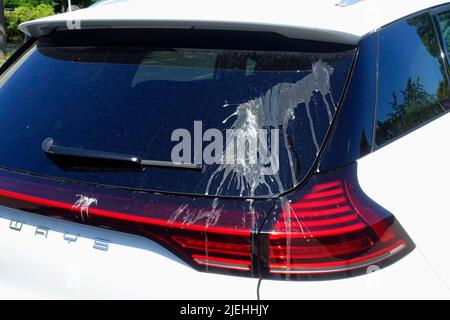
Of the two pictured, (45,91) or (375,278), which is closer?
(375,278)

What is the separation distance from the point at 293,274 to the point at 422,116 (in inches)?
40.6

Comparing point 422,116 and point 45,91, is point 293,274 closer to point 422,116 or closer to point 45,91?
point 422,116

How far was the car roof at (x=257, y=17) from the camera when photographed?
1.84 m

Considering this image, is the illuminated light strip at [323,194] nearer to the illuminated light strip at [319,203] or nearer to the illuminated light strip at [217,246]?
the illuminated light strip at [319,203]

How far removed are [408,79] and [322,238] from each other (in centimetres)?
98

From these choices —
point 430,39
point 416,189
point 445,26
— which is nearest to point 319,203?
point 416,189

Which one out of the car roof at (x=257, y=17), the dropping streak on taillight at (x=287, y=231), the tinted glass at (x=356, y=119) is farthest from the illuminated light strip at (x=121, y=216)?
the car roof at (x=257, y=17)

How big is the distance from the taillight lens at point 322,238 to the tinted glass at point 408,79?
0.99 feet

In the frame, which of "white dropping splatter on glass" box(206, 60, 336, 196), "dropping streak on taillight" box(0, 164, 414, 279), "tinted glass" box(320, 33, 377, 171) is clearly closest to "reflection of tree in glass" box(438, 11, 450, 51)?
"tinted glass" box(320, 33, 377, 171)

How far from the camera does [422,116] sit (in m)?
2.25

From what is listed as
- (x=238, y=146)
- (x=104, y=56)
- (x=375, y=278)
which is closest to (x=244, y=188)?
(x=238, y=146)

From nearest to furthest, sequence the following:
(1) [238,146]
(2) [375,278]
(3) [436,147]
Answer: (2) [375,278]
(1) [238,146]
(3) [436,147]

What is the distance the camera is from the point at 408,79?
225 centimetres
